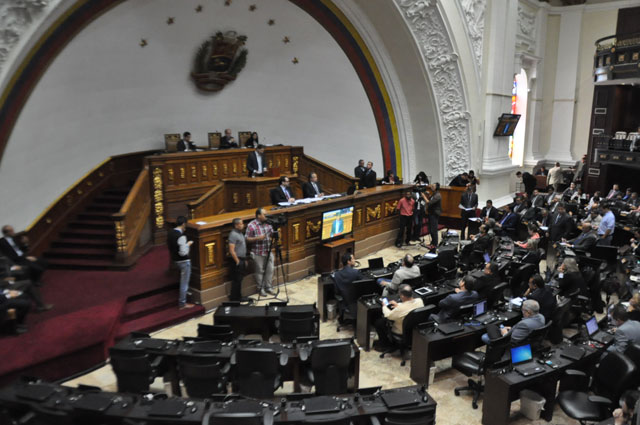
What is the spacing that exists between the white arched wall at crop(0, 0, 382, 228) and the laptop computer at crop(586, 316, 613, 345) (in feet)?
30.3

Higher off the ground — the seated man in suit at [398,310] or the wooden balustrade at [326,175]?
the wooden balustrade at [326,175]

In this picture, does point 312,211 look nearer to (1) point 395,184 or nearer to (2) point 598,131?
(1) point 395,184

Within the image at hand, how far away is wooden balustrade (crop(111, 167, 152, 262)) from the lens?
851 cm

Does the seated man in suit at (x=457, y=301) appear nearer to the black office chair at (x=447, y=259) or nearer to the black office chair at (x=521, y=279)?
the black office chair at (x=521, y=279)

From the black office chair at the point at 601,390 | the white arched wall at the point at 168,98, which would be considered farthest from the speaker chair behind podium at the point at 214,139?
the black office chair at the point at 601,390

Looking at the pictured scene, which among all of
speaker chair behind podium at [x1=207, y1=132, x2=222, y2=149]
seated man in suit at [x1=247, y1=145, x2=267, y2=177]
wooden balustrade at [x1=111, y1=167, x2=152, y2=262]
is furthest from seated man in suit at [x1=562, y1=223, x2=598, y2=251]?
speaker chair behind podium at [x1=207, y1=132, x2=222, y2=149]

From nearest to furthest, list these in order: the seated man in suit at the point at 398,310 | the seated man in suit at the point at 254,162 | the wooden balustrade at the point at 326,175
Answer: the seated man in suit at the point at 398,310 → the seated man in suit at the point at 254,162 → the wooden balustrade at the point at 326,175

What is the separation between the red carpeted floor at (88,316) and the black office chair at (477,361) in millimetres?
3990

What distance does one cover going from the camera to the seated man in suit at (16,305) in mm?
5816

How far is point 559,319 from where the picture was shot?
634 cm

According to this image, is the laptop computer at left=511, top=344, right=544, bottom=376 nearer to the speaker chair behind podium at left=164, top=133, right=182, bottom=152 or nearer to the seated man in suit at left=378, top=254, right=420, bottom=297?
the seated man in suit at left=378, top=254, right=420, bottom=297

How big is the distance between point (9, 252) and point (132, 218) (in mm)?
2393

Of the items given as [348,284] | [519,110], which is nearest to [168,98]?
[348,284]

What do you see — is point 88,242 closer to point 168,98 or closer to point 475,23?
point 168,98
